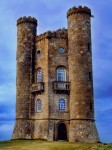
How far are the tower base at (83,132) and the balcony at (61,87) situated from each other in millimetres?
4967

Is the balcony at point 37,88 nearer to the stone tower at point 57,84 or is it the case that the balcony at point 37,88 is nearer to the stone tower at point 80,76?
the stone tower at point 57,84

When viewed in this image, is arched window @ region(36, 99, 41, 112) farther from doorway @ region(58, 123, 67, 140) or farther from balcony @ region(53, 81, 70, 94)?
doorway @ region(58, 123, 67, 140)

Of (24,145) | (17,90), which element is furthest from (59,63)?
(24,145)

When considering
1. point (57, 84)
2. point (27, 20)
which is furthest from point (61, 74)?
point (27, 20)

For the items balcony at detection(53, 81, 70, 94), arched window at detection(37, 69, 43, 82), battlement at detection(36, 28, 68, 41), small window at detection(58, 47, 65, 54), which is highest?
battlement at detection(36, 28, 68, 41)

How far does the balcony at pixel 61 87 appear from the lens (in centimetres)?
6012

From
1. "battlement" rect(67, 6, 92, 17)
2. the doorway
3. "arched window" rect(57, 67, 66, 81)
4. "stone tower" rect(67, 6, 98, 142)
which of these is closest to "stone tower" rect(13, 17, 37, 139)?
"arched window" rect(57, 67, 66, 81)

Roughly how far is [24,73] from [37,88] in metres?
3.81

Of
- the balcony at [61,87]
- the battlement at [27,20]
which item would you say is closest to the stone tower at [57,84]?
the balcony at [61,87]

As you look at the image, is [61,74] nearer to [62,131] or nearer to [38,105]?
[38,105]

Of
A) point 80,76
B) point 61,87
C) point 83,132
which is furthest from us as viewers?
point 61,87

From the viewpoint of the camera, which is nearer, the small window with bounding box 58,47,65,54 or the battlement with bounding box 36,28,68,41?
the small window with bounding box 58,47,65,54

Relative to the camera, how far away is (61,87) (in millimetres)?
60250

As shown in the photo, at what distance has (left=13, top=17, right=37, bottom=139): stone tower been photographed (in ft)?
204
